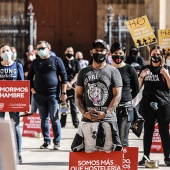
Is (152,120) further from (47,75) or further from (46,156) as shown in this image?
(47,75)

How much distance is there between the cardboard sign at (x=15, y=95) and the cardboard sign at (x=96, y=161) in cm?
364

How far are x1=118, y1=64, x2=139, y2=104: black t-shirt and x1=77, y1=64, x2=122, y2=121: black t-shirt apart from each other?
143cm

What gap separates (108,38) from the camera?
25734mm

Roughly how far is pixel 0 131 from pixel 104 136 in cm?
390

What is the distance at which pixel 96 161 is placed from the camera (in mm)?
8344

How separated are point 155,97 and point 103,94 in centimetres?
269

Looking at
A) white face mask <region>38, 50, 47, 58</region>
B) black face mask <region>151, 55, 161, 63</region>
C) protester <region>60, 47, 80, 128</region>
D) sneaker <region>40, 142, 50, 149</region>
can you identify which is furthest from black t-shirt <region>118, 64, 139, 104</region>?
protester <region>60, 47, 80, 128</region>

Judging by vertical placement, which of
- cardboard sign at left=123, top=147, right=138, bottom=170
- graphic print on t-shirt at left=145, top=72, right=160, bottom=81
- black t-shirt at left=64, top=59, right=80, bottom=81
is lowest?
cardboard sign at left=123, top=147, right=138, bottom=170

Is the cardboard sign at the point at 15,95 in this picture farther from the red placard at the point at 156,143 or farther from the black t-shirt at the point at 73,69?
the black t-shirt at the point at 73,69

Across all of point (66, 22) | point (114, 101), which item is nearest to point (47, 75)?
point (114, 101)

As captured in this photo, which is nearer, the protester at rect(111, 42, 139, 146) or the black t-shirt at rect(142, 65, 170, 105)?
the protester at rect(111, 42, 139, 146)

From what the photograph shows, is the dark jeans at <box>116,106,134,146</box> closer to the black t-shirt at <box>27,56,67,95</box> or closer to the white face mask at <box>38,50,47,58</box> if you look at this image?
the black t-shirt at <box>27,56,67,95</box>

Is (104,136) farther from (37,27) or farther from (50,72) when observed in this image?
(37,27)

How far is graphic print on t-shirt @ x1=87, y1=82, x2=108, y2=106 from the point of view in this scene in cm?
880
